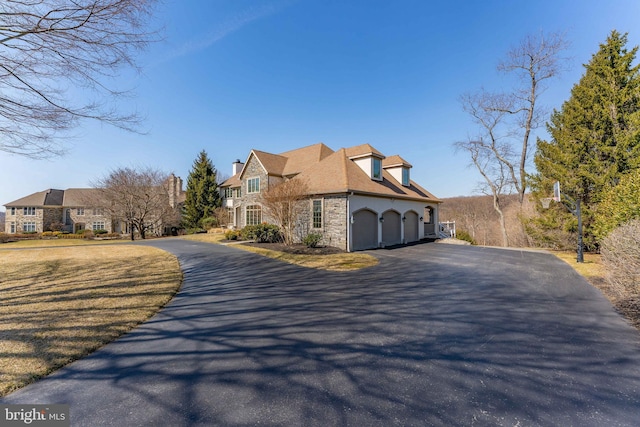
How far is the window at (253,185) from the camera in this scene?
23156mm

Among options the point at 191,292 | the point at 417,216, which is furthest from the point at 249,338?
the point at 417,216

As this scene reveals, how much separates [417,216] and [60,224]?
50.4 m

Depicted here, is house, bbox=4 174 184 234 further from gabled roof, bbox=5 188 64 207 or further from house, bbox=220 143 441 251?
house, bbox=220 143 441 251

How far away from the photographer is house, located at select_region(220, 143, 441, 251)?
16.0m

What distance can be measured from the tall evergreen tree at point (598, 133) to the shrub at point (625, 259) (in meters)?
10.7

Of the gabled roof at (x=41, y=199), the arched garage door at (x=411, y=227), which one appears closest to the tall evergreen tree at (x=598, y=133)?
the arched garage door at (x=411, y=227)

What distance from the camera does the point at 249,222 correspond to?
23891mm

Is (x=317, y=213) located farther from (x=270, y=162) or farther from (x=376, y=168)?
(x=270, y=162)

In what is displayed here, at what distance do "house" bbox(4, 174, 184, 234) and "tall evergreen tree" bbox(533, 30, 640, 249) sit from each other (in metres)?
41.0

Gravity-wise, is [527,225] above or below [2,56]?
below

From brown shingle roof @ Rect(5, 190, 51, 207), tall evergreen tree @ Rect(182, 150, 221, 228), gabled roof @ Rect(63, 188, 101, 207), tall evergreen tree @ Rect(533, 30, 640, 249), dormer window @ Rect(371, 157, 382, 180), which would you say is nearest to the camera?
tall evergreen tree @ Rect(533, 30, 640, 249)

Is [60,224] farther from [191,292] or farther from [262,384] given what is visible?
[262,384]

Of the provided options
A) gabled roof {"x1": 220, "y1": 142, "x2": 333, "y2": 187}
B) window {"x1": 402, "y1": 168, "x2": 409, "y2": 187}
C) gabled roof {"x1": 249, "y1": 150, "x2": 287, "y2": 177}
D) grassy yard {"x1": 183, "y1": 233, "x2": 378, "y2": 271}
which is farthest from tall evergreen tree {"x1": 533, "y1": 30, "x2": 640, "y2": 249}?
gabled roof {"x1": 249, "y1": 150, "x2": 287, "y2": 177}

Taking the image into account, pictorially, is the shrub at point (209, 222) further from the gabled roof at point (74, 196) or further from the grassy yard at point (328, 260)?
the gabled roof at point (74, 196)
